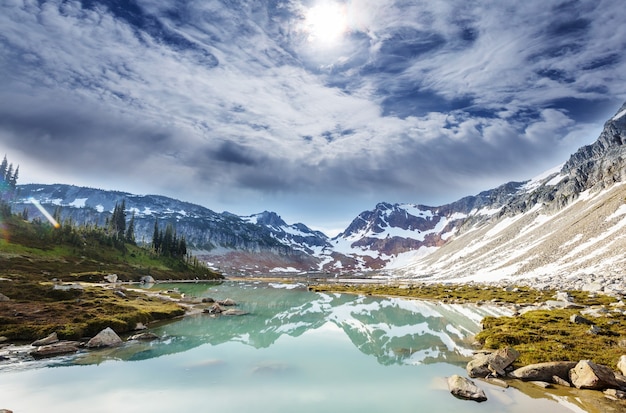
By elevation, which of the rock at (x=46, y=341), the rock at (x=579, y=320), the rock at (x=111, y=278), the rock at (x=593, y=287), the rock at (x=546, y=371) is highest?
the rock at (x=111, y=278)

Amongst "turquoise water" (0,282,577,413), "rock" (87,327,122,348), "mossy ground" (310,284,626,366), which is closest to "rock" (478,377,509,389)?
"turquoise water" (0,282,577,413)

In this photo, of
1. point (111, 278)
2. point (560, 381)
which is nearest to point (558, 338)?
point (560, 381)

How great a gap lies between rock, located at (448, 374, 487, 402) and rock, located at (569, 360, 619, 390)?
19.3 ft

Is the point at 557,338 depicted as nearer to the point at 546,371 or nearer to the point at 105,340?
the point at 546,371

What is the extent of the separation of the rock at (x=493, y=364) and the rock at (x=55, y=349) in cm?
3027

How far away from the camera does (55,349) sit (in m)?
26.6

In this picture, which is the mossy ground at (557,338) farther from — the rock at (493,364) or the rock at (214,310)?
the rock at (214,310)

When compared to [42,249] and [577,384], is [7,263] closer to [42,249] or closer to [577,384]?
[42,249]

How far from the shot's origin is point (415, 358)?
29.5 m

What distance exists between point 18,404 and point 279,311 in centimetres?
4921

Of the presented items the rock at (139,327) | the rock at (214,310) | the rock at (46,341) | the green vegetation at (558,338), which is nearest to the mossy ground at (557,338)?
the green vegetation at (558,338)

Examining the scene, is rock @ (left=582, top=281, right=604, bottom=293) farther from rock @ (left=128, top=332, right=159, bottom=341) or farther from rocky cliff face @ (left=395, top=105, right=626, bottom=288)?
rock @ (left=128, top=332, right=159, bottom=341)

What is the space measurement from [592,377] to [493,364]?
5.31 m

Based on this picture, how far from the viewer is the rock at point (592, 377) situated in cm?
1880
